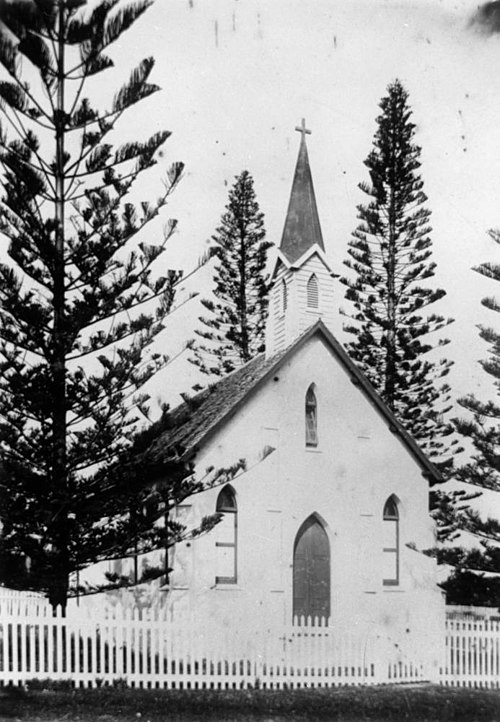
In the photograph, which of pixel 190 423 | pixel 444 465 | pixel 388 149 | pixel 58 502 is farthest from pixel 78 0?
pixel 444 465

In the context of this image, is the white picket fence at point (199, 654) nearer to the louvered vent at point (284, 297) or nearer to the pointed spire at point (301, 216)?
the louvered vent at point (284, 297)

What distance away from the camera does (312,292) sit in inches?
747

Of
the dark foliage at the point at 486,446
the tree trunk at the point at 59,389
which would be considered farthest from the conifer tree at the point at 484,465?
the tree trunk at the point at 59,389

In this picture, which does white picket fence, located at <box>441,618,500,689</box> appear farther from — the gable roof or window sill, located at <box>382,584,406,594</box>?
the gable roof

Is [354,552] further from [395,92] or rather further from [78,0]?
[395,92]

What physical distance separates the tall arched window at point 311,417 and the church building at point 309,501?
0.02m

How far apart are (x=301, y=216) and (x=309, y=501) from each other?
7.10 meters

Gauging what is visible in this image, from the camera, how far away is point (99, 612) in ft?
39.2

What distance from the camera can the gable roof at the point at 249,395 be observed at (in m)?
16.4

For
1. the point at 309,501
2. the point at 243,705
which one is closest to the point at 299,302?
the point at 309,501

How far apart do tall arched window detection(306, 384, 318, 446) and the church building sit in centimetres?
2

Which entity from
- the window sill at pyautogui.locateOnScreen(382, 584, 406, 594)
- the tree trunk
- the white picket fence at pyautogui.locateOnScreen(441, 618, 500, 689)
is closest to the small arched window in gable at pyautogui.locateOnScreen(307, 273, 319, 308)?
the window sill at pyautogui.locateOnScreen(382, 584, 406, 594)

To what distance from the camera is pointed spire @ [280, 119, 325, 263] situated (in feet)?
64.1

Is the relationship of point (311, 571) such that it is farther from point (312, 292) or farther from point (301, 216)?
point (301, 216)
